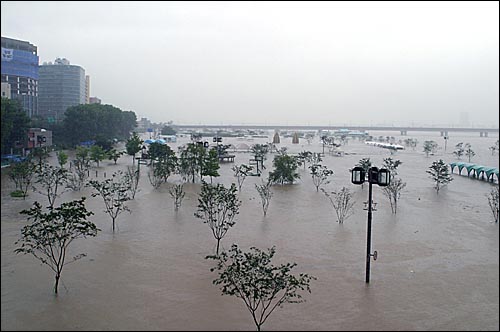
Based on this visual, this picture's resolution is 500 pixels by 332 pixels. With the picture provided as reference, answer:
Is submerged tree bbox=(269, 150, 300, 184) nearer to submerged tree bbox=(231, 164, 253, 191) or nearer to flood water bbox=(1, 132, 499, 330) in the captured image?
submerged tree bbox=(231, 164, 253, 191)

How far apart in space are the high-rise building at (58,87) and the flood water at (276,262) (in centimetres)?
3494

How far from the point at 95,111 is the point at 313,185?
787 inches

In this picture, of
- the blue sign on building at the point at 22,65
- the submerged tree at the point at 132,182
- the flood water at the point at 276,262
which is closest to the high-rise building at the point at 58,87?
the blue sign on building at the point at 22,65

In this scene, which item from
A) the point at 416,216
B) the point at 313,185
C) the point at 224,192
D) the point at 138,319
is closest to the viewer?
the point at 138,319

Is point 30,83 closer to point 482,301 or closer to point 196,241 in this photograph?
point 196,241

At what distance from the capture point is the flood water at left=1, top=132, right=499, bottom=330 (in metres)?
4.93

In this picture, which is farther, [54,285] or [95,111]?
[95,111]

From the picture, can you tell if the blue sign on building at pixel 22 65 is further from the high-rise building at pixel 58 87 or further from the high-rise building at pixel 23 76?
the high-rise building at pixel 58 87

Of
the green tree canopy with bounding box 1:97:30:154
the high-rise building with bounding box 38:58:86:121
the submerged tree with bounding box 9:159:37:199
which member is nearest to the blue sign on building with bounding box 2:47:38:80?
the high-rise building with bounding box 38:58:86:121

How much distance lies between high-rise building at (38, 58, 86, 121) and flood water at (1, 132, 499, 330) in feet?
115

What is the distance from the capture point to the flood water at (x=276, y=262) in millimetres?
4934

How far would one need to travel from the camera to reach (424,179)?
18.5 metres

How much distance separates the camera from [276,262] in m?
7.12

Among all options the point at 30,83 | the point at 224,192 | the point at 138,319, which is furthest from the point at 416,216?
the point at 30,83
